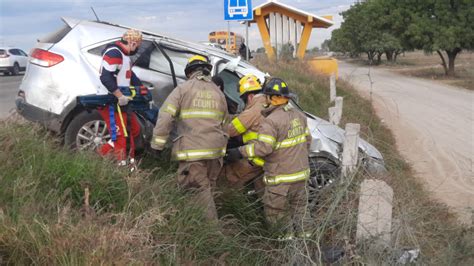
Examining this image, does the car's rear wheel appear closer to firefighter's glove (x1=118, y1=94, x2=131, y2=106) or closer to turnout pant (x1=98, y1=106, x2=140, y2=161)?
turnout pant (x1=98, y1=106, x2=140, y2=161)

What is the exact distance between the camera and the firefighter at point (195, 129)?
470 cm

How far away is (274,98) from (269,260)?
1.50 m

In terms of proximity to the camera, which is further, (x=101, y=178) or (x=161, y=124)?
(x=161, y=124)

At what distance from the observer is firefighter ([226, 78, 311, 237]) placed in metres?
4.72

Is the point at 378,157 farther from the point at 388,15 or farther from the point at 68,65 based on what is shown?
the point at 388,15

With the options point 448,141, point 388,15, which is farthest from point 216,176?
point 388,15

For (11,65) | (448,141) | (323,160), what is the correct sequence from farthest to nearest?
(11,65) → (448,141) → (323,160)

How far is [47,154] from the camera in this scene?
4.24 m

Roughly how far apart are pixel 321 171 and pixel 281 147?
0.98m

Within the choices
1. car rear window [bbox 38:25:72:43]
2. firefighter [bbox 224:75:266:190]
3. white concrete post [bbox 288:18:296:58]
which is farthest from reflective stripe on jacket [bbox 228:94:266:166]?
white concrete post [bbox 288:18:296:58]

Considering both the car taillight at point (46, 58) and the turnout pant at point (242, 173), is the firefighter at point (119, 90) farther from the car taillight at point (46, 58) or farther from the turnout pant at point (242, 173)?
the turnout pant at point (242, 173)

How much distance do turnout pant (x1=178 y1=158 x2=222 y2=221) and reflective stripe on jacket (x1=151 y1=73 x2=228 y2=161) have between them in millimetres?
82

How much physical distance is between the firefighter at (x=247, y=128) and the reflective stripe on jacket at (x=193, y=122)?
33 cm

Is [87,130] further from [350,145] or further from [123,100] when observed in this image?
[350,145]
